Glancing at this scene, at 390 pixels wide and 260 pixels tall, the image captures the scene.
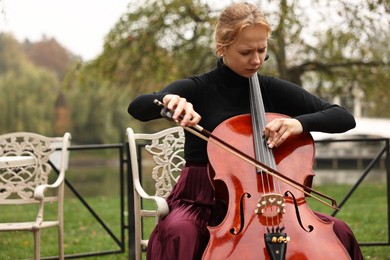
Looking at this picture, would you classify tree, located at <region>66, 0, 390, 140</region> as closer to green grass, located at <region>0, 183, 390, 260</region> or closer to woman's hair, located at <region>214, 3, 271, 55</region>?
green grass, located at <region>0, 183, 390, 260</region>

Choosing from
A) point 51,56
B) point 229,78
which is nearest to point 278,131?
point 229,78

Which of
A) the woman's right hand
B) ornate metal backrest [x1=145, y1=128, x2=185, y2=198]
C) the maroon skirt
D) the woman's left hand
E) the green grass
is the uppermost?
the woman's right hand

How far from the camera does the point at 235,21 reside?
2908 mm

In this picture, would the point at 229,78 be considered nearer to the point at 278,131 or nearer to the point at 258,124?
the point at 258,124

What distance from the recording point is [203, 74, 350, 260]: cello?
2484 millimetres

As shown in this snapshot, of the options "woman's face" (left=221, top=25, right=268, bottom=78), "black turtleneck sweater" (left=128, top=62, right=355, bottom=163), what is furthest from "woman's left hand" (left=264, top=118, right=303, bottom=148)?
"woman's face" (left=221, top=25, right=268, bottom=78)

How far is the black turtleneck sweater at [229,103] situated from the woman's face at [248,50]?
0.09 metres

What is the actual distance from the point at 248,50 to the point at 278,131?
1.21 ft

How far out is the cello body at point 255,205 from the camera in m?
2.49

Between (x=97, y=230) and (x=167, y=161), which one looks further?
(x=97, y=230)

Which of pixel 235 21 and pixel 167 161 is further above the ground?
pixel 235 21

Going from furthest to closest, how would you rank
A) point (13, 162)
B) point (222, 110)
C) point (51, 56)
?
1. point (51, 56)
2. point (13, 162)
3. point (222, 110)

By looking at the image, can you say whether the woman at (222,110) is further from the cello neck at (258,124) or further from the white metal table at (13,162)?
the white metal table at (13,162)

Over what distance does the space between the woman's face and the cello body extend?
23cm
